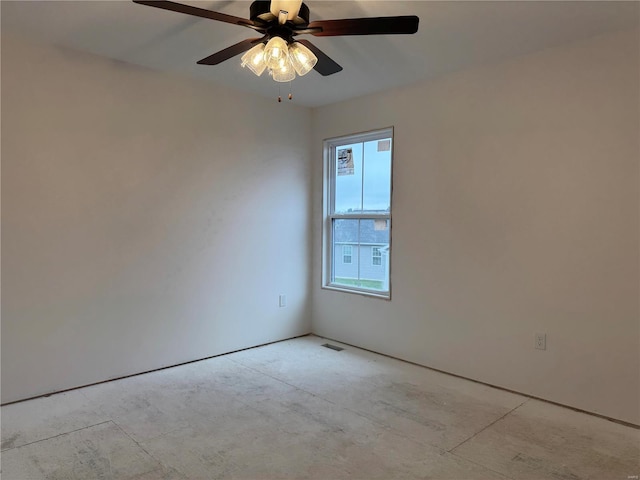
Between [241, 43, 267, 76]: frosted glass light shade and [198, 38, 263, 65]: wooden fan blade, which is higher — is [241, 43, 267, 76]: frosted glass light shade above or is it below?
below

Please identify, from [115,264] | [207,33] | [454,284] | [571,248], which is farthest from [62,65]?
[571,248]

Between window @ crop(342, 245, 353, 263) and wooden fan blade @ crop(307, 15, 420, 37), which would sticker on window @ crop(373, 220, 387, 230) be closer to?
window @ crop(342, 245, 353, 263)

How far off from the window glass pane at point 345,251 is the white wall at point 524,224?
49cm

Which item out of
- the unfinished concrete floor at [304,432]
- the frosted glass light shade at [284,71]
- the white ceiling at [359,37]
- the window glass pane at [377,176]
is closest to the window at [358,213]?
the window glass pane at [377,176]

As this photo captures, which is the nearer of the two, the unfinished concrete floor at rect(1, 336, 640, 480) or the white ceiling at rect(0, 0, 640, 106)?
the unfinished concrete floor at rect(1, 336, 640, 480)

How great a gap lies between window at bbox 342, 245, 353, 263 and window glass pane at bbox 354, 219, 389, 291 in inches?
6.1

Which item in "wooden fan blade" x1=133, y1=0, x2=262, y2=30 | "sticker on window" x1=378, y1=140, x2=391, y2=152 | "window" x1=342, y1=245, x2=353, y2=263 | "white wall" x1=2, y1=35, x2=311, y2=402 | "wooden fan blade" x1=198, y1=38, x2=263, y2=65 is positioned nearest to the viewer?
"wooden fan blade" x1=133, y1=0, x2=262, y2=30

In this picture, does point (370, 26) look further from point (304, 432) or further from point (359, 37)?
point (304, 432)

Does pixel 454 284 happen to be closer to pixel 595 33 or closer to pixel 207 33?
pixel 595 33

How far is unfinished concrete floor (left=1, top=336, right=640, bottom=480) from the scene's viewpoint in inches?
84.4

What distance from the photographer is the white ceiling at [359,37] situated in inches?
94.2

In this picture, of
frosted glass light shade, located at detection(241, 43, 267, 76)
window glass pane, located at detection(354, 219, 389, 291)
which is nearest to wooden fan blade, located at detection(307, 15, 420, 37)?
frosted glass light shade, located at detection(241, 43, 267, 76)

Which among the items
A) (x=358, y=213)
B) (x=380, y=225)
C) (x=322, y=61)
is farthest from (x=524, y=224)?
(x=322, y=61)

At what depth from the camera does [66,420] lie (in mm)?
2631
